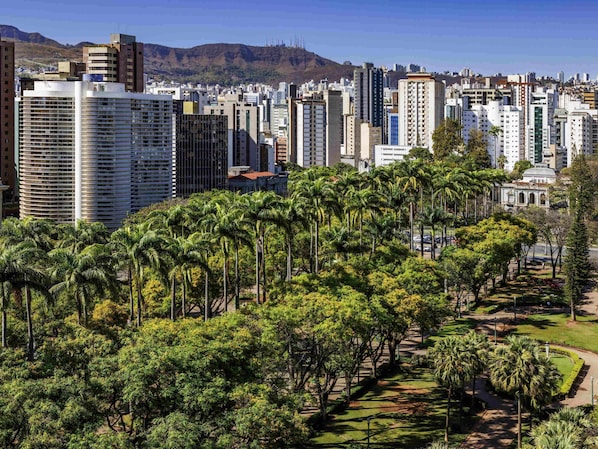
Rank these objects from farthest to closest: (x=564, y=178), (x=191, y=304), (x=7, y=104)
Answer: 1. (x=564, y=178)
2. (x=7, y=104)
3. (x=191, y=304)

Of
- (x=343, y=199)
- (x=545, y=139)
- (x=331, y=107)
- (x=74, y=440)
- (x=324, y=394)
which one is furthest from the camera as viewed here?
(x=331, y=107)

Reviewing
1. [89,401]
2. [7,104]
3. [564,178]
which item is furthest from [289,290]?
[564,178]

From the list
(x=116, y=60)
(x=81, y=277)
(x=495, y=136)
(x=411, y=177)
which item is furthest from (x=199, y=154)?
(x=81, y=277)

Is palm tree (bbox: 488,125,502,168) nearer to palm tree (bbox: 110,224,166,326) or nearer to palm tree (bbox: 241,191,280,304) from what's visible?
palm tree (bbox: 241,191,280,304)

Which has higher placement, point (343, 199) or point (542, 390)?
point (343, 199)

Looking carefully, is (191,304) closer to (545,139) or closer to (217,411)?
(217,411)

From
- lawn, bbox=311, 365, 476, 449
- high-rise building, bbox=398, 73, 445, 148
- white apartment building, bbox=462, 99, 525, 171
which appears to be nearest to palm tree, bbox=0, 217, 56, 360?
lawn, bbox=311, 365, 476, 449

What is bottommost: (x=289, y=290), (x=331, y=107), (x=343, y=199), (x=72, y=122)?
(x=289, y=290)

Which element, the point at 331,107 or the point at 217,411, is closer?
the point at 217,411
